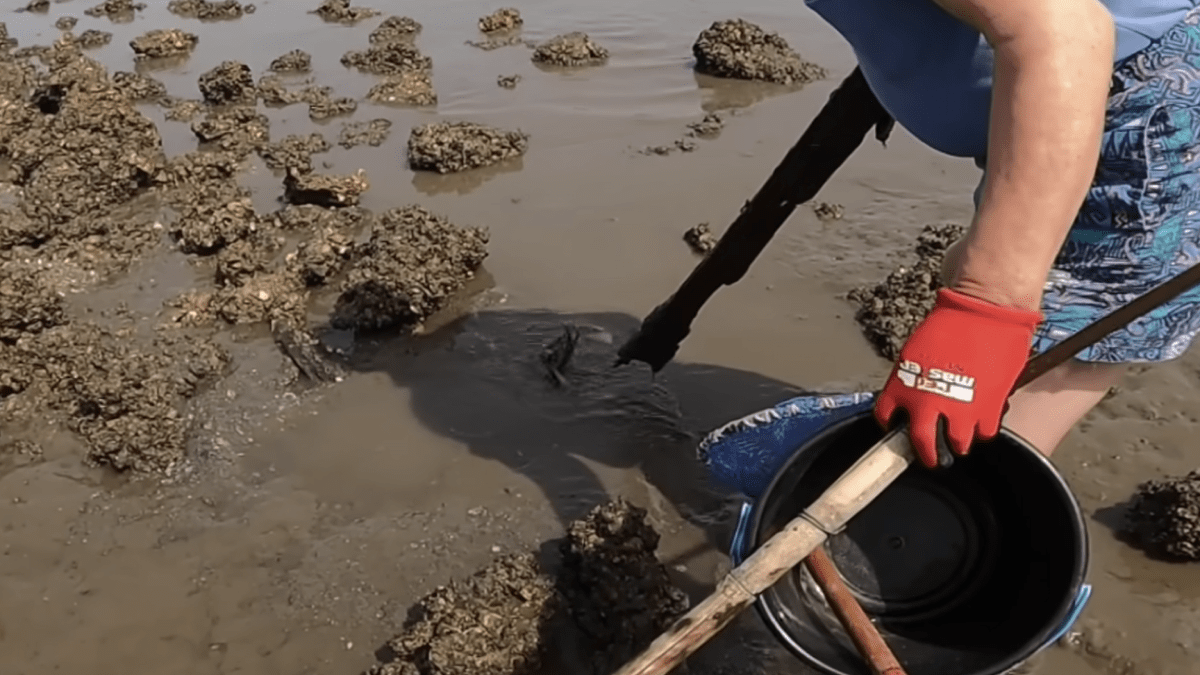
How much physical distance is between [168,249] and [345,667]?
113 inches

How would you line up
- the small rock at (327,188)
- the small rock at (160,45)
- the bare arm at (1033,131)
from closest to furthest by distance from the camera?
the bare arm at (1033,131)
the small rock at (327,188)
the small rock at (160,45)

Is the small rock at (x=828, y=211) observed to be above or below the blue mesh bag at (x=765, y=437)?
below

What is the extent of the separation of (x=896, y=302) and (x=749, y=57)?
114 inches

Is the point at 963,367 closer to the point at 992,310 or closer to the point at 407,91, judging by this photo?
the point at 992,310

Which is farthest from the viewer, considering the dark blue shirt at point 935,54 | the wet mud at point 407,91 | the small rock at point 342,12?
the small rock at point 342,12

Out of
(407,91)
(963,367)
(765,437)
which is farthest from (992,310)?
(407,91)

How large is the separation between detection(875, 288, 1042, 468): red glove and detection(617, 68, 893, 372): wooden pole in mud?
1.18 meters

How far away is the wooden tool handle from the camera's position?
166 cm

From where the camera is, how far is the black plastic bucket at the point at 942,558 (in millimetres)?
1845

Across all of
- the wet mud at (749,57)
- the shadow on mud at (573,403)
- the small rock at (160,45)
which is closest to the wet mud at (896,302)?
the shadow on mud at (573,403)

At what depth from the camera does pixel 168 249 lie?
4770mm

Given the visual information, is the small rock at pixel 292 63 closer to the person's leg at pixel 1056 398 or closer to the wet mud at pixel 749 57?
the wet mud at pixel 749 57

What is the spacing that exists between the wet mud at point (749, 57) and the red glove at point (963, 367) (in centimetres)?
477

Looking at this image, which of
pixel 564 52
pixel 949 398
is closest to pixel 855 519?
pixel 949 398
